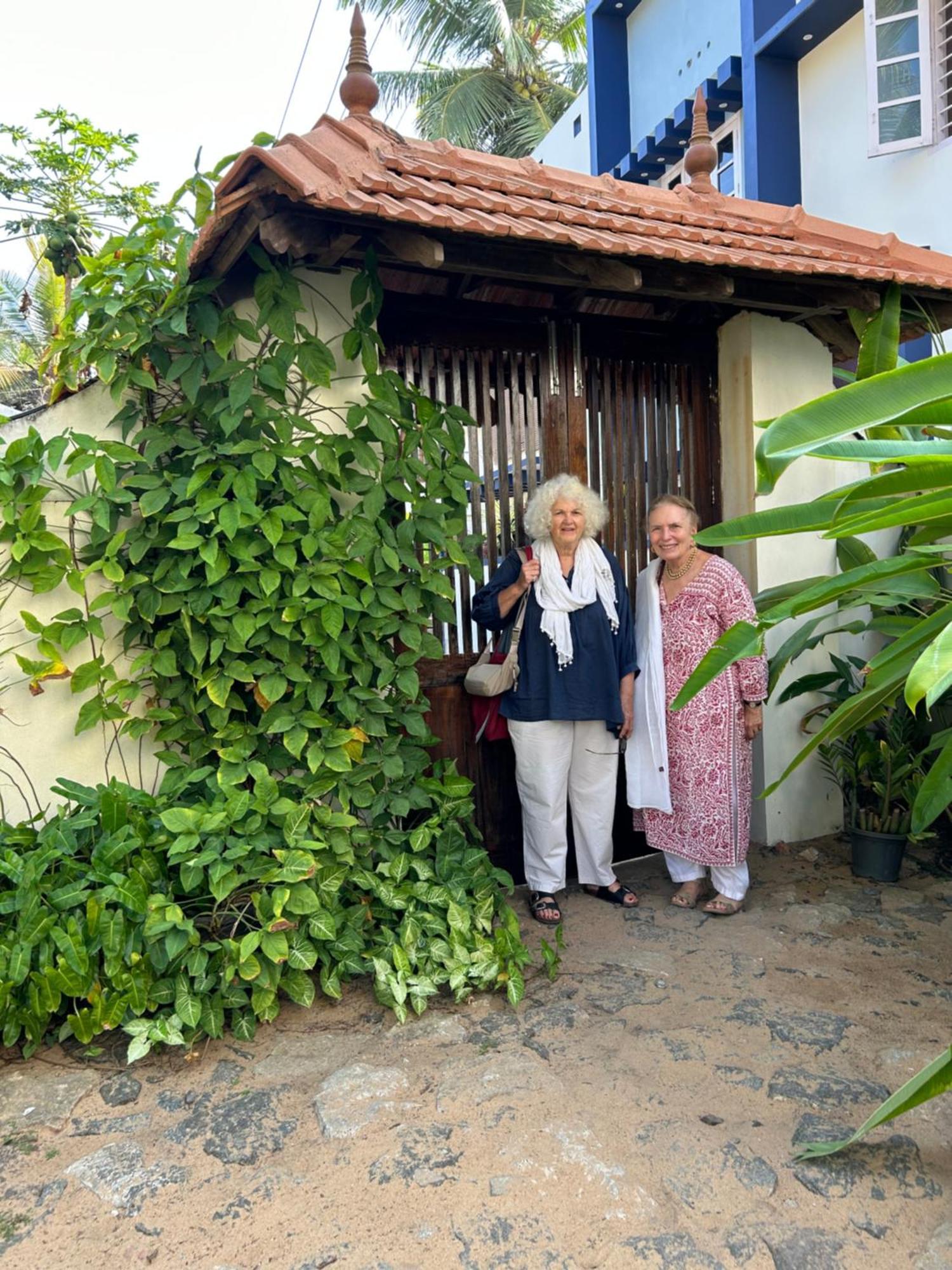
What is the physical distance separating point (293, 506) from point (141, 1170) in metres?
1.98

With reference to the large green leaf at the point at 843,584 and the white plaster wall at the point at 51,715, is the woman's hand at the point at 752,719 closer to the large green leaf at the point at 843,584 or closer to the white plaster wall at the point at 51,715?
the large green leaf at the point at 843,584

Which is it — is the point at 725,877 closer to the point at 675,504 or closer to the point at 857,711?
the point at 857,711

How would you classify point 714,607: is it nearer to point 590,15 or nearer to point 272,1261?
point 272,1261

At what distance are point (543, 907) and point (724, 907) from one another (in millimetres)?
774

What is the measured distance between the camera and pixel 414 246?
292 cm

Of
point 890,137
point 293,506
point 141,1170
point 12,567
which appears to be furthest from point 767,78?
point 141,1170

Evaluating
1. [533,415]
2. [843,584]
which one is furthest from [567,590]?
[843,584]

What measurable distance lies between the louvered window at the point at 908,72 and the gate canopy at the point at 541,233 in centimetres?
362

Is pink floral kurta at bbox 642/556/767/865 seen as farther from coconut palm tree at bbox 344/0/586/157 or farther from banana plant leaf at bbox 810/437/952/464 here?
coconut palm tree at bbox 344/0/586/157

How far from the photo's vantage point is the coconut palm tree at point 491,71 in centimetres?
1572

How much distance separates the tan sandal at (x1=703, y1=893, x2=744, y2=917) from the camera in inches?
147

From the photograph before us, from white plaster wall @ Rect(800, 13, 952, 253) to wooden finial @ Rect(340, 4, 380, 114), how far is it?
529cm

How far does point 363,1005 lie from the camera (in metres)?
2.97

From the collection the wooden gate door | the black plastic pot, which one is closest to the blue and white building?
the wooden gate door
